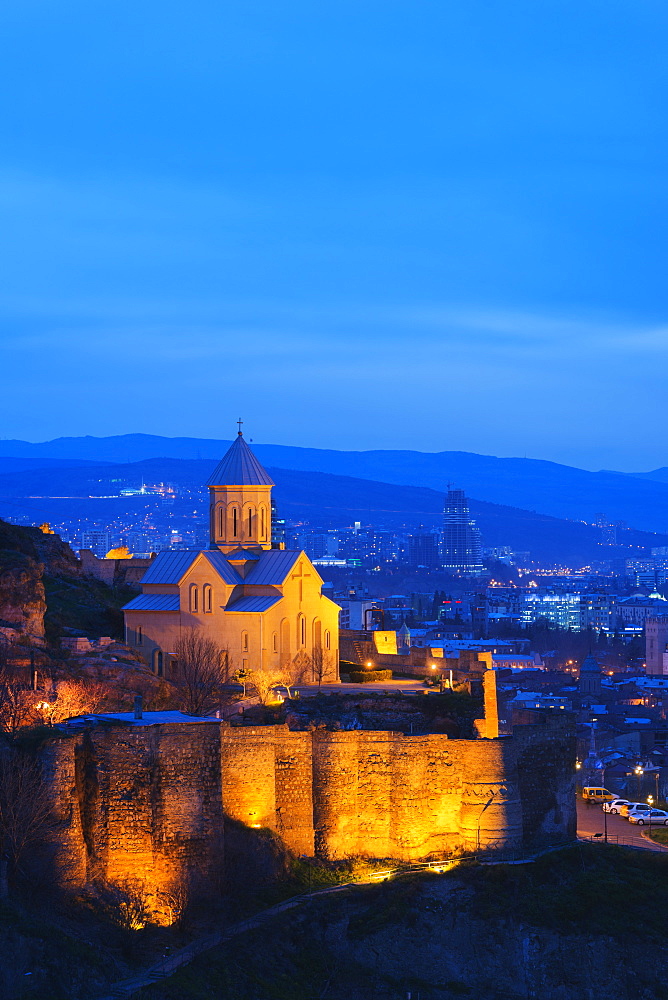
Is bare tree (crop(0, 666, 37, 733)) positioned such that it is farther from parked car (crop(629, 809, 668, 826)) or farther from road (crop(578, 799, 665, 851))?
parked car (crop(629, 809, 668, 826))

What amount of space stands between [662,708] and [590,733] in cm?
2088

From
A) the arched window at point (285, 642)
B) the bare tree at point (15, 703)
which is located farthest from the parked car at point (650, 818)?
the bare tree at point (15, 703)

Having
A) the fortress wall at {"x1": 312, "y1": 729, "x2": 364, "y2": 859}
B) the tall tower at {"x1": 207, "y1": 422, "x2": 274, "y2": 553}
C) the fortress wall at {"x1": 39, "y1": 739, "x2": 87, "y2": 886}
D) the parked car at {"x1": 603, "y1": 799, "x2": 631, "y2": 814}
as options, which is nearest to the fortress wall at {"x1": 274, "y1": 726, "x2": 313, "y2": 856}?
the fortress wall at {"x1": 312, "y1": 729, "x2": 364, "y2": 859}

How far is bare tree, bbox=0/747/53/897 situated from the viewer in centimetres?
2448

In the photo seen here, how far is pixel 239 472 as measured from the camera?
4766 centimetres

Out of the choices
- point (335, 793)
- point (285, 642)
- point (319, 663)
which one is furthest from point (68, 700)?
point (285, 642)

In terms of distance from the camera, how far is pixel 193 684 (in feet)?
121

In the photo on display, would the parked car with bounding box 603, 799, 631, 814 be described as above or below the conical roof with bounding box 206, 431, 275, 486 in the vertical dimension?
below

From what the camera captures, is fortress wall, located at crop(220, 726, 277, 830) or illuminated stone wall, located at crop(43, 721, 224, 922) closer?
illuminated stone wall, located at crop(43, 721, 224, 922)

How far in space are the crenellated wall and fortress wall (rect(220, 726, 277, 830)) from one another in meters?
0.02

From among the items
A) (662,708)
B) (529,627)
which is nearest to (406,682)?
(662,708)

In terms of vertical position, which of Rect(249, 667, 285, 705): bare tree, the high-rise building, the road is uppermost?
the high-rise building

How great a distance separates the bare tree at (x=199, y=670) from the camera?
116 ft

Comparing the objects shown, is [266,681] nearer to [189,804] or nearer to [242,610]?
[242,610]
